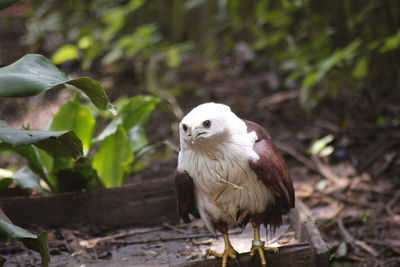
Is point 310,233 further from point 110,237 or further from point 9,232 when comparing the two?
point 9,232

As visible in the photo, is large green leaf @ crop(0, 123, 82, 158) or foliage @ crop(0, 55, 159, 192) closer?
large green leaf @ crop(0, 123, 82, 158)

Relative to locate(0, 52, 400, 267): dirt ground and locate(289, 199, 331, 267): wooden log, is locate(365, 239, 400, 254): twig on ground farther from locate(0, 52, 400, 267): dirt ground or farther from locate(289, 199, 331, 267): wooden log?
locate(289, 199, 331, 267): wooden log

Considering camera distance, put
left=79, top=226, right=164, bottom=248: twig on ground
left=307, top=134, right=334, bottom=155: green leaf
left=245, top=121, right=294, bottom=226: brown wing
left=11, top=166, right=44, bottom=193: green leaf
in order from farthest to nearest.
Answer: left=307, top=134, right=334, bottom=155: green leaf < left=11, top=166, right=44, bottom=193: green leaf < left=79, top=226, right=164, bottom=248: twig on ground < left=245, top=121, right=294, bottom=226: brown wing

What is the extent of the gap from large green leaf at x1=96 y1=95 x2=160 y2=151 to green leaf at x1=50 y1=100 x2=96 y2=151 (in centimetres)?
13

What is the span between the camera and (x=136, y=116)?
3.86 m

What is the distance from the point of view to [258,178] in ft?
8.50

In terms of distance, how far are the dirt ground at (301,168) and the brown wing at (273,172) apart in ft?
1.98

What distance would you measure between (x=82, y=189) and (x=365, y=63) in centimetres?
298

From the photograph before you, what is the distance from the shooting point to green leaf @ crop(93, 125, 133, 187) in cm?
365

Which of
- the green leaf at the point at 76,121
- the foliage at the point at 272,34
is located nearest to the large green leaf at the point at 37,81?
the green leaf at the point at 76,121

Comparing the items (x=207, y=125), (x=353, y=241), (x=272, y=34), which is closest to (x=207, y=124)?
(x=207, y=125)

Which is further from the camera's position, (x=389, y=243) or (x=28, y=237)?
(x=389, y=243)

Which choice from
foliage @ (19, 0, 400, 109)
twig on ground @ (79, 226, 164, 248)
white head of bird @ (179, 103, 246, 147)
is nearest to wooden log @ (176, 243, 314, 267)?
white head of bird @ (179, 103, 246, 147)

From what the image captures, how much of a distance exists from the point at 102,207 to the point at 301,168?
219 centimetres
